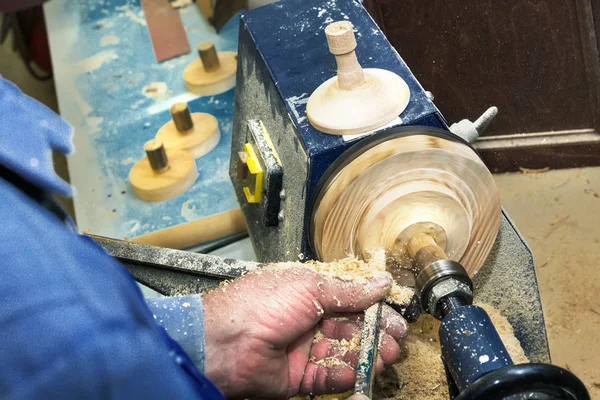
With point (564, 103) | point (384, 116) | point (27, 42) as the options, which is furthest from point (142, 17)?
point (384, 116)

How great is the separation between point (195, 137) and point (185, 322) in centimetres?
151

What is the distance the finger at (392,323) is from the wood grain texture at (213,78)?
70.4 inches

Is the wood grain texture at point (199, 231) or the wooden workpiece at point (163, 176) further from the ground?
the wooden workpiece at point (163, 176)

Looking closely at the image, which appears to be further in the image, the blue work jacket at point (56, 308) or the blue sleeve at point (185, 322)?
the blue sleeve at point (185, 322)

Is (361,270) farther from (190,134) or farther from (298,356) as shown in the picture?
(190,134)

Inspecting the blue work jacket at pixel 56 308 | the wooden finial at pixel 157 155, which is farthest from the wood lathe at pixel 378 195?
the wooden finial at pixel 157 155

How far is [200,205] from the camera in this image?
2.20m

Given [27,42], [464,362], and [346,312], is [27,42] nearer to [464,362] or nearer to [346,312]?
[346,312]

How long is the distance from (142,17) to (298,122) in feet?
7.88

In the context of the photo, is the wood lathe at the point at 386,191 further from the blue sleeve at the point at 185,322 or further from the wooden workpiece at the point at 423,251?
the blue sleeve at the point at 185,322

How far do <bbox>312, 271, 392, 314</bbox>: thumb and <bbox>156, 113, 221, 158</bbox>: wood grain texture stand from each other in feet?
4.81

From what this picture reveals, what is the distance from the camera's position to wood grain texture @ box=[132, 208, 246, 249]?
1.99m

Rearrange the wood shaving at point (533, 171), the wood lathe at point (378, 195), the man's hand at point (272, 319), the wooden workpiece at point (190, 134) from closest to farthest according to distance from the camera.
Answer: the wood lathe at point (378, 195), the man's hand at point (272, 319), the wood shaving at point (533, 171), the wooden workpiece at point (190, 134)

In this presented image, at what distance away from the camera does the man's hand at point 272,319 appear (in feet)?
3.20
